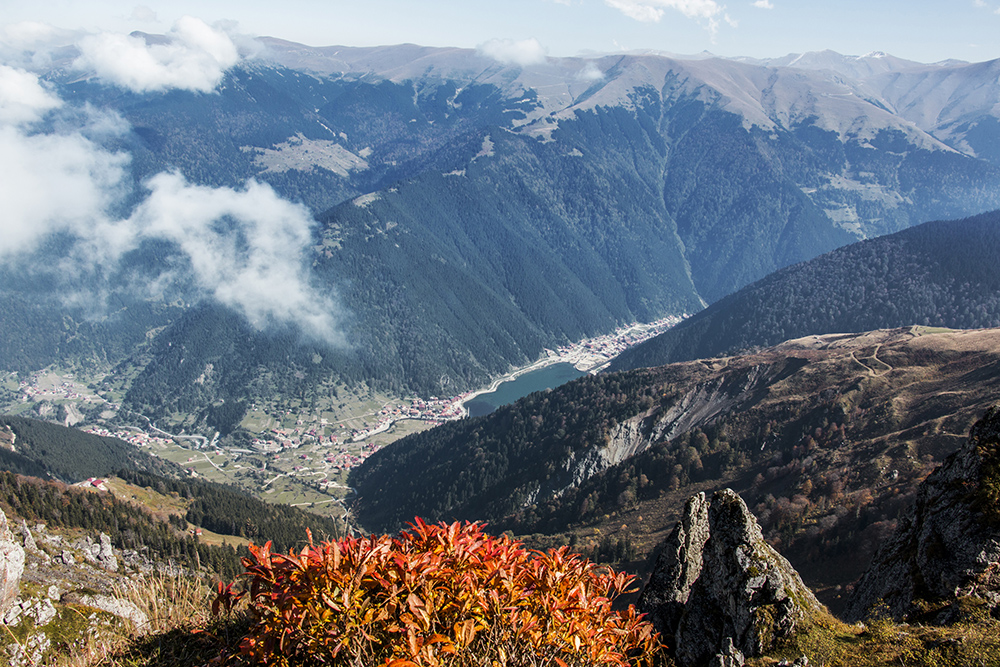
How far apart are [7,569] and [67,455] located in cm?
20011

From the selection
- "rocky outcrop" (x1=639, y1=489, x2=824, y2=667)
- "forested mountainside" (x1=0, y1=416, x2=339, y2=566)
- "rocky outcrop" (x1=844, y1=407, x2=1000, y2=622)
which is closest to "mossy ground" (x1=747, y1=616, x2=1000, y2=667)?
"rocky outcrop" (x1=639, y1=489, x2=824, y2=667)

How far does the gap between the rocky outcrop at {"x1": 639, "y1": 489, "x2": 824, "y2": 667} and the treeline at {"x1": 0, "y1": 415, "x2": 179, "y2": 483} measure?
173 metres

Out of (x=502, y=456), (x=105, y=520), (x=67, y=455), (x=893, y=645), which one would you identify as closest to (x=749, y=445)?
(x=502, y=456)

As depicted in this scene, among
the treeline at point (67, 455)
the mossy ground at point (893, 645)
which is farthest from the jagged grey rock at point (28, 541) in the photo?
the treeline at point (67, 455)

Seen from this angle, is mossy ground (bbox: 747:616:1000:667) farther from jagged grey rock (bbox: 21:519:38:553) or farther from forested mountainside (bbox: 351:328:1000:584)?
jagged grey rock (bbox: 21:519:38:553)

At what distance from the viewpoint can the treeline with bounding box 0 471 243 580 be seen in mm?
74125

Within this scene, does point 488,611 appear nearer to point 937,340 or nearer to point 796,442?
point 796,442

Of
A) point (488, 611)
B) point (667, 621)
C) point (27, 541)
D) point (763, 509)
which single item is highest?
point (488, 611)

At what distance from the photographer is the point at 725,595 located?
12.2 metres

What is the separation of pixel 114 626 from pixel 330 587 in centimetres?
600

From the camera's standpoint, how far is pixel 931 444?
50969 mm

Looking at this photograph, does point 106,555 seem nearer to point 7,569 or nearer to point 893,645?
point 7,569

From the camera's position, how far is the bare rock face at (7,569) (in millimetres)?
10008

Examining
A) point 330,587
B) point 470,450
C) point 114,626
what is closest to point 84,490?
point 470,450
